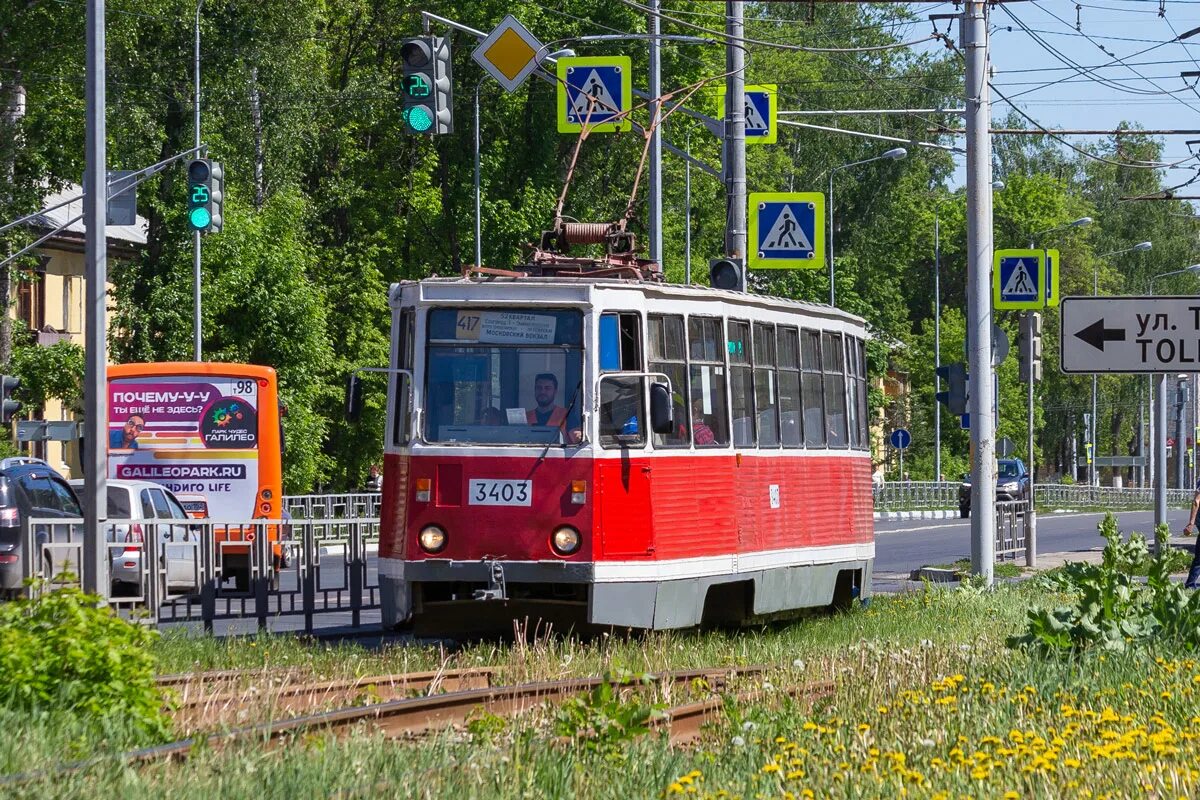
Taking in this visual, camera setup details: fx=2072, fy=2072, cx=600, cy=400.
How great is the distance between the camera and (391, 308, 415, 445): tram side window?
15180 mm

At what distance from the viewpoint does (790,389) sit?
17.9 metres

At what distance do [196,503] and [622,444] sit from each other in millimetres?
17317

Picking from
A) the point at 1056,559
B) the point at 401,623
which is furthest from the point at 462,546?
the point at 1056,559

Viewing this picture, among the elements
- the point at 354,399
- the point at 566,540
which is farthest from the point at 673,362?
the point at 354,399

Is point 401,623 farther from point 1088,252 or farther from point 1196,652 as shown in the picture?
point 1088,252

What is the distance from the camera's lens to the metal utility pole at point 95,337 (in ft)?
59.2

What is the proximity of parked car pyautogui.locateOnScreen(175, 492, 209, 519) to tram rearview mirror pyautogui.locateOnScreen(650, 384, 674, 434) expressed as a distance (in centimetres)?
1732

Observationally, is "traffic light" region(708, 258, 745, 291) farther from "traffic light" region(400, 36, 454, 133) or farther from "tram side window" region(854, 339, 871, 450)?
"traffic light" region(400, 36, 454, 133)

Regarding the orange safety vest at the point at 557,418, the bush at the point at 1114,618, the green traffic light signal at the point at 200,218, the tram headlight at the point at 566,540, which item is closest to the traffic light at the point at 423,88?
the orange safety vest at the point at 557,418

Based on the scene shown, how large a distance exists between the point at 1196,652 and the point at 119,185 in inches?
1078

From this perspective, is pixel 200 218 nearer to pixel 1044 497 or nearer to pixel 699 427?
pixel 699 427

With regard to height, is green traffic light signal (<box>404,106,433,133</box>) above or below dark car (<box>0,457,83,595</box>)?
above

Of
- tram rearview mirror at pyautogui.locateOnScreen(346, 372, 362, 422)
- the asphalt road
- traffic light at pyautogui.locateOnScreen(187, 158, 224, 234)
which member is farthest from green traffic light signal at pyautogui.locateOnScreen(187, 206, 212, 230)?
the asphalt road

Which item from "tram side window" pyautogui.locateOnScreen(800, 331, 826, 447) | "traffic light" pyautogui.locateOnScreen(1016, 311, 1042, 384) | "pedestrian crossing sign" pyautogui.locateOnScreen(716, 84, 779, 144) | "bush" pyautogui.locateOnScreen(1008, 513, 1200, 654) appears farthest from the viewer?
"pedestrian crossing sign" pyautogui.locateOnScreen(716, 84, 779, 144)
